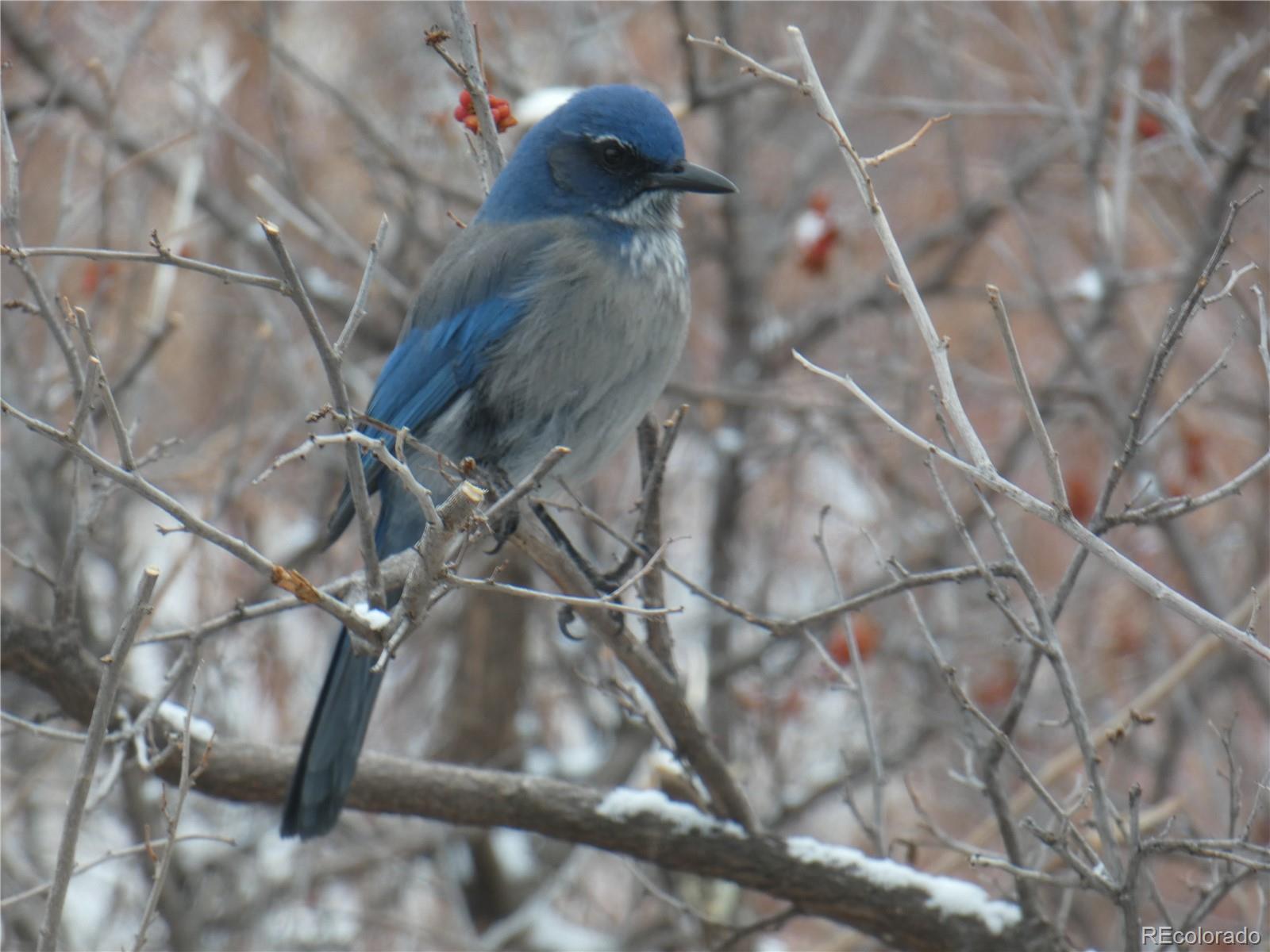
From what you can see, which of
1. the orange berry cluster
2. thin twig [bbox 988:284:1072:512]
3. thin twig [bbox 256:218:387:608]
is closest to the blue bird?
the orange berry cluster

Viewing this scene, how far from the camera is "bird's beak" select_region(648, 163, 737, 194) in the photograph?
4121 millimetres

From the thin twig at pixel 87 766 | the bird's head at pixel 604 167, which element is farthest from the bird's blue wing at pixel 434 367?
the thin twig at pixel 87 766

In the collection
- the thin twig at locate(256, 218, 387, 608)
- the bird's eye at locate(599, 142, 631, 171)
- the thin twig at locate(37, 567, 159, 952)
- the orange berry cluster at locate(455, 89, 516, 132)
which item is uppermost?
the bird's eye at locate(599, 142, 631, 171)

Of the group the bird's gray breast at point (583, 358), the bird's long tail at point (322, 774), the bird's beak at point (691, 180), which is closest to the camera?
the bird's long tail at point (322, 774)

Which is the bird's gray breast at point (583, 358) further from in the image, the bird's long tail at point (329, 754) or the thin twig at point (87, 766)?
the thin twig at point (87, 766)

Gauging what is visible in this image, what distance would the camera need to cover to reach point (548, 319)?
13.3 ft

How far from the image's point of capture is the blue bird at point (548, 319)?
4004 millimetres

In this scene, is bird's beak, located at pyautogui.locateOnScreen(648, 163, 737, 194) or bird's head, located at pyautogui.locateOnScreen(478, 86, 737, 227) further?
bird's head, located at pyautogui.locateOnScreen(478, 86, 737, 227)

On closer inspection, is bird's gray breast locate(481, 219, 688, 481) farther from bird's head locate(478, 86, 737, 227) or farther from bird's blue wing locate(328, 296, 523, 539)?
bird's head locate(478, 86, 737, 227)

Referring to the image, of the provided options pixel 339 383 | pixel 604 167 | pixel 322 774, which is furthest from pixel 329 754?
pixel 604 167

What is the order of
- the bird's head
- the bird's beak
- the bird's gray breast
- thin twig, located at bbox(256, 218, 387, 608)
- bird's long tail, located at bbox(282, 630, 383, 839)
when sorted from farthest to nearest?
the bird's head → the bird's beak → the bird's gray breast → bird's long tail, located at bbox(282, 630, 383, 839) → thin twig, located at bbox(256, 218, 387, 608)

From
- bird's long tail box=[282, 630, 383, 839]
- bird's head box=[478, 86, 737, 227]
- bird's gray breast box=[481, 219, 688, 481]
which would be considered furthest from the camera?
bird's head box=[478, 86, 737, 227]

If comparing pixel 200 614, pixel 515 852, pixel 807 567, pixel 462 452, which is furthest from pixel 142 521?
pixel 462 452

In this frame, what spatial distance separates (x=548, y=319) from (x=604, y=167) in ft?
1.91
